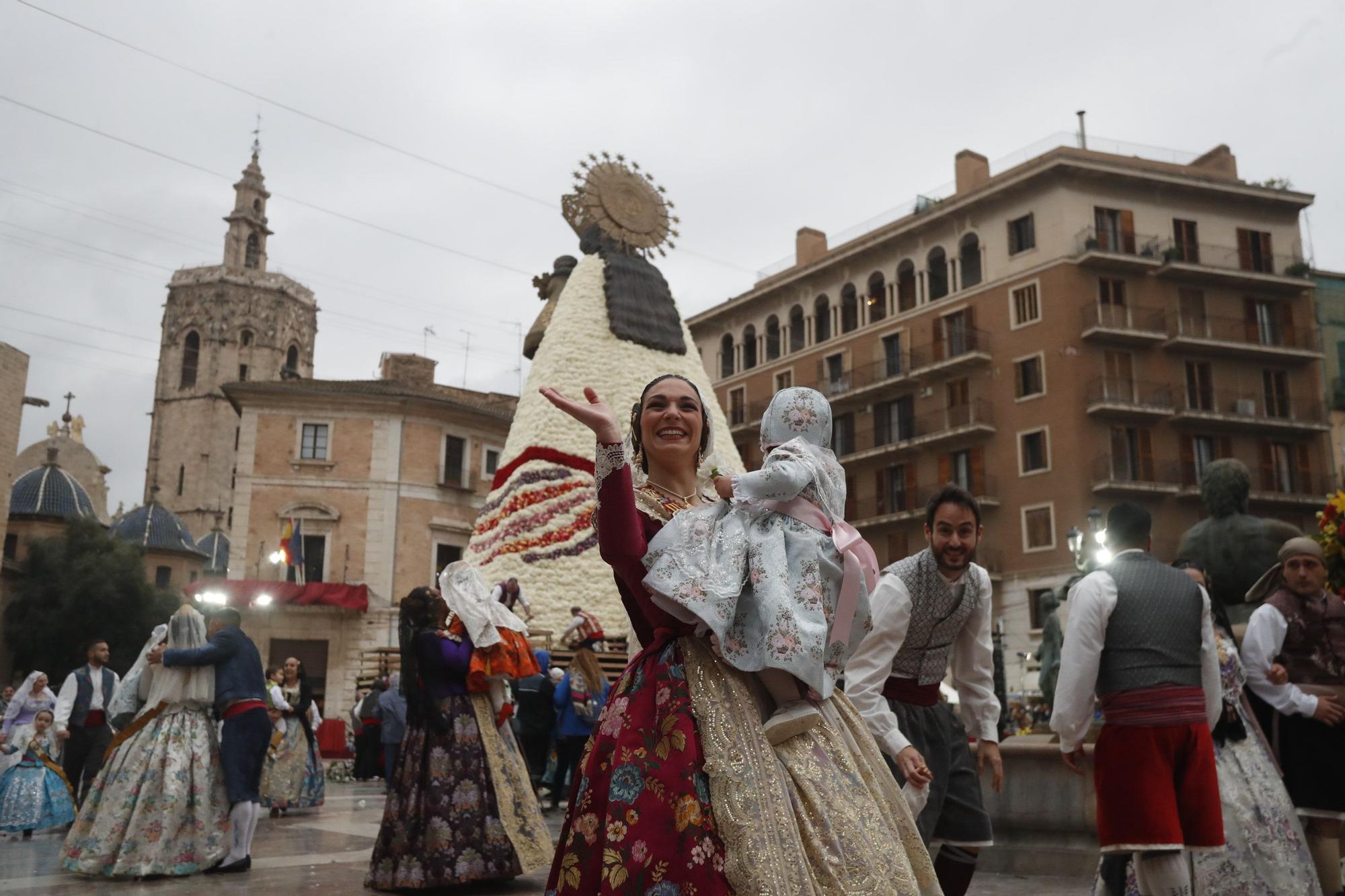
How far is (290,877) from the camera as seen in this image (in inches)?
252

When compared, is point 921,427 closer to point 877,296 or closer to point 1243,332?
point 877,296

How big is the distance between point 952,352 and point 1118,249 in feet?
17.1

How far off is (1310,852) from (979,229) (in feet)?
96.4

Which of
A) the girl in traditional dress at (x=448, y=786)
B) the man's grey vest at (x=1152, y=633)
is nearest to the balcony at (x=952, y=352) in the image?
the girl in traditional dress at (x=448, y=786)

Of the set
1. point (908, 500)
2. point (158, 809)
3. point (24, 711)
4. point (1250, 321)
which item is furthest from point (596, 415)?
point (1250, 321)

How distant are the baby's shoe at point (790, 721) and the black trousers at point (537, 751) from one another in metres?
8.97

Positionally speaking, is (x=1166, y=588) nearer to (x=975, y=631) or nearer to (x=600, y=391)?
(x=975, y=631)

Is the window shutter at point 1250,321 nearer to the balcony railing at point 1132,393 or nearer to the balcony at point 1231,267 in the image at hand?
the balcony at point 1231,267

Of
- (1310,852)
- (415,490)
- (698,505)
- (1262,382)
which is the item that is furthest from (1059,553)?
(698,505)

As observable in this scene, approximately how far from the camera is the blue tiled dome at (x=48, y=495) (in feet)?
154

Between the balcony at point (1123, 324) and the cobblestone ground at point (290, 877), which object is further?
the balcony at point (1123, 324)

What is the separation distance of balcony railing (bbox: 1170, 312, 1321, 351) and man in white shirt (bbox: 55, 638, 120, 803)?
28.4 meters

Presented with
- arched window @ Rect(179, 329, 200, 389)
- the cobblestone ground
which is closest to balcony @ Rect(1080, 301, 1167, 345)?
the cobblestone ground

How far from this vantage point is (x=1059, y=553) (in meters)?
29.0
